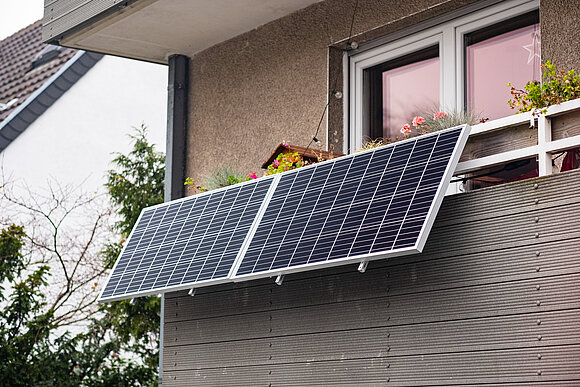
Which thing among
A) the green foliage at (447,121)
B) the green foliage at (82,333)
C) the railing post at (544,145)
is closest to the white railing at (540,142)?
the railing post at (544,145)

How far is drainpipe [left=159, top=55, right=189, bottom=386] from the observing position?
9.52 metres

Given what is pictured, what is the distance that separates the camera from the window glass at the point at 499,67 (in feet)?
22.0

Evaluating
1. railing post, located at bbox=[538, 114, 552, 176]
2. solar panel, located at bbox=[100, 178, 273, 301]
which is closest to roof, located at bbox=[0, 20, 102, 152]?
solar panel, located at bbox=[100, 178, 273, 301]

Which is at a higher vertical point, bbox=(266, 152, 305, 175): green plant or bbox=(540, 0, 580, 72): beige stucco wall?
bbox=(540, 0, 580, 72): beige stucco wall

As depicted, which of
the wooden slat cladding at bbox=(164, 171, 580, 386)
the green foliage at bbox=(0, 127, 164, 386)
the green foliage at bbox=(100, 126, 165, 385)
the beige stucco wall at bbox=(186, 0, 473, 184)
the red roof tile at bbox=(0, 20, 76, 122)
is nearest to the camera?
the wooden slat cladding at bbox=(164, 171, 580, 386)

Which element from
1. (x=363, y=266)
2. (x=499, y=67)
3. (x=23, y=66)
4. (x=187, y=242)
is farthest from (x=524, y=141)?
(x=23, y=66)

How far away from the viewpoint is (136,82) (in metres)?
20.2

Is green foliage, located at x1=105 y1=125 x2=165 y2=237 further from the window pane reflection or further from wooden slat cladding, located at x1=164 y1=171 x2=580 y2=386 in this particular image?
wooden slat cladding, located at x1=164 y1=171 x2=580 y2=386

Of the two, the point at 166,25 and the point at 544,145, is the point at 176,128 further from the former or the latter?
the point at 544,145

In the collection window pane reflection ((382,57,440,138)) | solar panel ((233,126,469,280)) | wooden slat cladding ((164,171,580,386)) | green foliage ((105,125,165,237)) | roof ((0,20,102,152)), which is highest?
roof ((0,20,102,152))

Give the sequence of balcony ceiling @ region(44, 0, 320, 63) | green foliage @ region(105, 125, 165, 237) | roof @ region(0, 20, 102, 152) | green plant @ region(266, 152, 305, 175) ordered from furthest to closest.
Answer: roof @ region(0, 20, 102, 152) < green foliage @ region(105, 125, 165, 237) < balcony ceiling @ region(44, 0, 320, 63) < green plant @ region(266, 152, 305, 175)

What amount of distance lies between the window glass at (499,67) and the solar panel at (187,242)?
5.54 feet

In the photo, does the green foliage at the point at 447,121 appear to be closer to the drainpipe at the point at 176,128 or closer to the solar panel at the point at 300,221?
the solar panel at the point at 300,221

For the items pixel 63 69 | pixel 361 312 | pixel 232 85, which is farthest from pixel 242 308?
pixel 63 69
